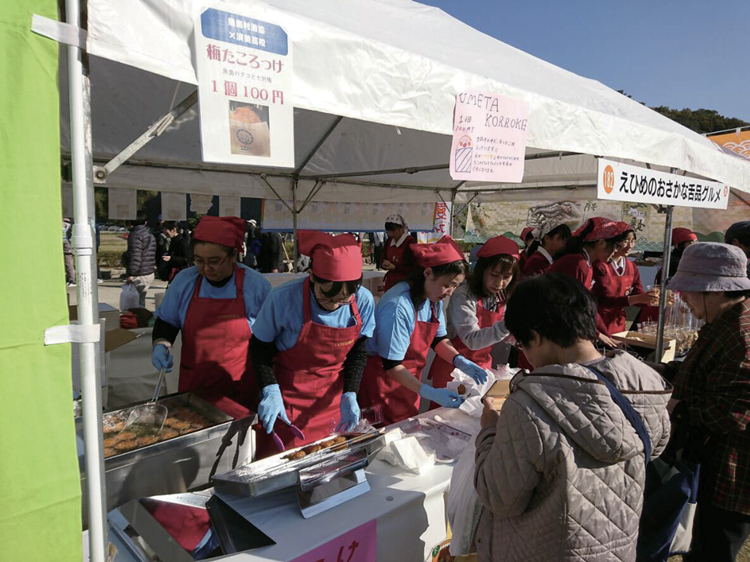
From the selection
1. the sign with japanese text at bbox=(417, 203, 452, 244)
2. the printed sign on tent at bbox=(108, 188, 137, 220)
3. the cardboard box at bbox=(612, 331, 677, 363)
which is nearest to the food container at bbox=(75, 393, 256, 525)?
the cardboard box at bbox=(612, 331, 677, 363)

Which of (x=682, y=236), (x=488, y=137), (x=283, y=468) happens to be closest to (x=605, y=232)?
(x=488, y=137)

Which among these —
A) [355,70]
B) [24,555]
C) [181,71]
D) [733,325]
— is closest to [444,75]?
[355,70]

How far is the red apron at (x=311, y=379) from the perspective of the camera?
202cm

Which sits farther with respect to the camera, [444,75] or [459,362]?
[459,362]

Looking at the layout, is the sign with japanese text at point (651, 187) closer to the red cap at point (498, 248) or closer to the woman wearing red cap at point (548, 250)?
the red cap at point (498, 248)

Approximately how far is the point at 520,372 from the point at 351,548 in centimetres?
65

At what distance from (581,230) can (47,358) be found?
3.65 metres

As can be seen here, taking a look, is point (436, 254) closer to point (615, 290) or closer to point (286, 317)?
point (286, 317)

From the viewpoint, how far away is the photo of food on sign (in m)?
1.14

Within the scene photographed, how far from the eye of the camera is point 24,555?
3.12 feet

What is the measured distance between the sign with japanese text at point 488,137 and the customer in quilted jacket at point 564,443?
751mm

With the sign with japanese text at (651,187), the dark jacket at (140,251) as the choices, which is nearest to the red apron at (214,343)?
the sign with japanese text at (651,187)

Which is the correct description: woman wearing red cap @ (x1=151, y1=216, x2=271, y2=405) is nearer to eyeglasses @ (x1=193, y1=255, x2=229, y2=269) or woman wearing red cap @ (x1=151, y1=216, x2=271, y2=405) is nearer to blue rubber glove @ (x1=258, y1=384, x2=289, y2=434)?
eyeglasses @ (x1=193, y1=255, x2=229, y2=269)

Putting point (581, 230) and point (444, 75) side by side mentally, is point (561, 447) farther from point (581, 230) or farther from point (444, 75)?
point (581, 230)
